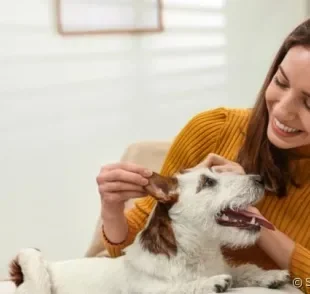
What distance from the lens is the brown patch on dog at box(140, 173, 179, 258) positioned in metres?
1.23

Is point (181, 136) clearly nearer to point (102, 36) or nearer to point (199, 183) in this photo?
point (199, 183)

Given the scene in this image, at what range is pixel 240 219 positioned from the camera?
4.10 feet

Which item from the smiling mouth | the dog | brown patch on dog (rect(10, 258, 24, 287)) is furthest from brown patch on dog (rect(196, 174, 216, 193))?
brown patch on dog (rect(10, 258, 24, 287))

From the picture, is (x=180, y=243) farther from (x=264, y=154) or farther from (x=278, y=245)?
(x=264, y=154)

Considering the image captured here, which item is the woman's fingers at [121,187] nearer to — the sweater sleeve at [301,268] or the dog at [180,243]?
the dog at [180,243]

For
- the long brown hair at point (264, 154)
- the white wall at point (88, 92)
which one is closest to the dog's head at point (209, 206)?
the long brown hair at point (264, 154)

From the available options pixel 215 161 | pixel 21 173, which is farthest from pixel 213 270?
pixel 21 173

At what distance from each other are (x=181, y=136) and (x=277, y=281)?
1.44 ft

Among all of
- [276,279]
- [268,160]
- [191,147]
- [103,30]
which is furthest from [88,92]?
[276,279]

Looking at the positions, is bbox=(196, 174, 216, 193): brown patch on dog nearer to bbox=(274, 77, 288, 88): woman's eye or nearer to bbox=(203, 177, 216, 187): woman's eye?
bbox=(203, 177, 216, 187): woman's eye

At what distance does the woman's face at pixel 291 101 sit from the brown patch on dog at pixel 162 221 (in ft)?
0.86

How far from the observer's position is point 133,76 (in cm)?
274

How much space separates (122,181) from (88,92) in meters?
1.48

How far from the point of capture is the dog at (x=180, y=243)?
1217mm
